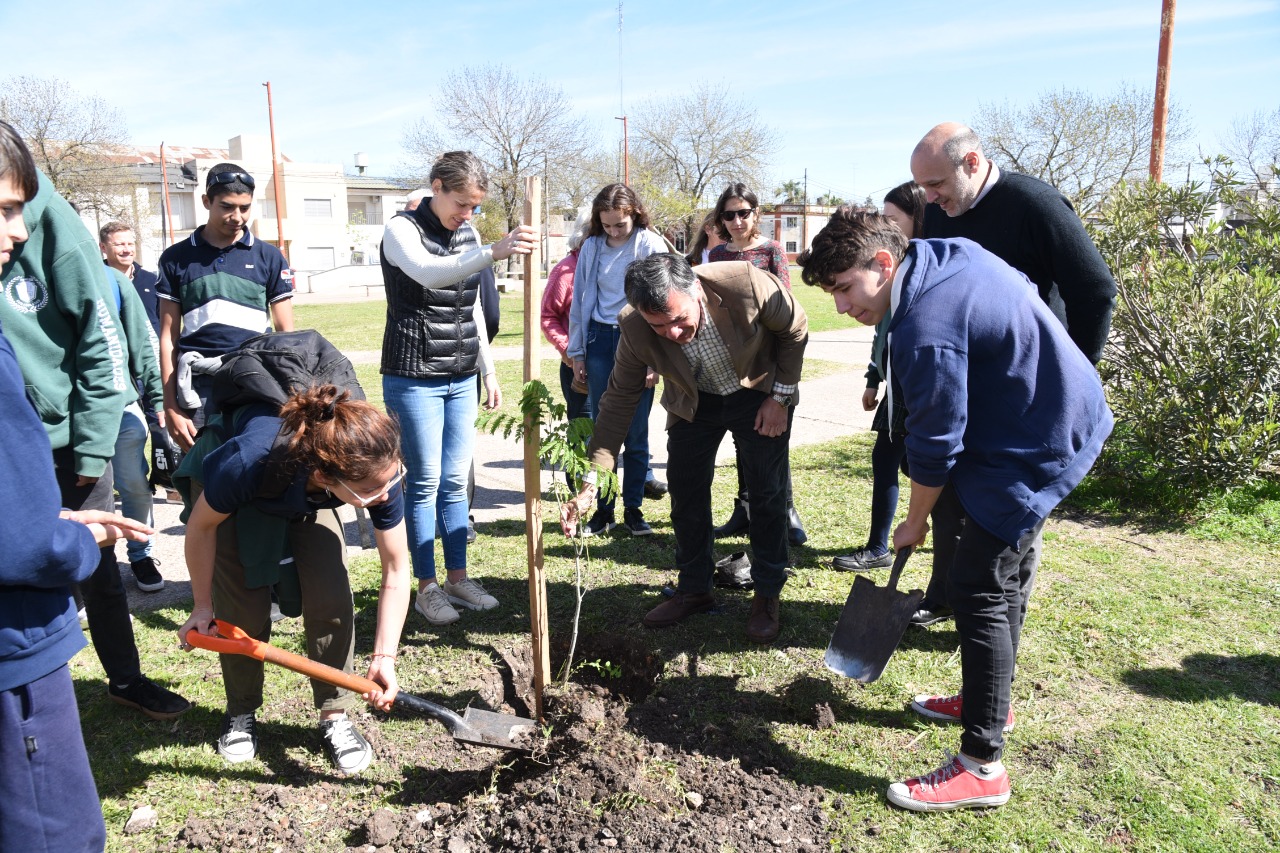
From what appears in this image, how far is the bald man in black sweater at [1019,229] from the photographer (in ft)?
10.8

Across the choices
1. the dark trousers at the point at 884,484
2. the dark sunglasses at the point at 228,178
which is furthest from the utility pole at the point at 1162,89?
the dark sunglasses at the point at 228,178

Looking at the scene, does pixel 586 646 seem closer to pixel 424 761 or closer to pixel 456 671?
pixel 456 671

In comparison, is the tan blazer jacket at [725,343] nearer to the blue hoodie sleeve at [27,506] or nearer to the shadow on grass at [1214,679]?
the shadow on grass at [1214,679]

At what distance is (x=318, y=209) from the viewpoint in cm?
5544

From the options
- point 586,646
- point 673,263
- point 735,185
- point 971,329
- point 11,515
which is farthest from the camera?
point 735,185

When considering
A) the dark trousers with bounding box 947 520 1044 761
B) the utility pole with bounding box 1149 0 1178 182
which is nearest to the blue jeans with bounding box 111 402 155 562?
the dark trousers with bounding box 947 520 1044 761

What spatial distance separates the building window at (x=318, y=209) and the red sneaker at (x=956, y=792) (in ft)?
192

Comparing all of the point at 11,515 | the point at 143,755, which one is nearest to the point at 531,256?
the point at 11,515

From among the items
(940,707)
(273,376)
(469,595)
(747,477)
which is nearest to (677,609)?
(747,477)

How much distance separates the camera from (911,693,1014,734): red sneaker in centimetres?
324

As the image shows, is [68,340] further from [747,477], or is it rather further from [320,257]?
[320,257]

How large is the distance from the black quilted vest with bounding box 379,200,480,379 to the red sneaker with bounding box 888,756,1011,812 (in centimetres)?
251

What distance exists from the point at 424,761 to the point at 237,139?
50099 mm

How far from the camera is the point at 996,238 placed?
3434 millimetres
